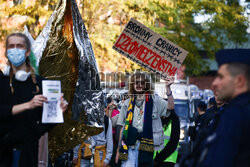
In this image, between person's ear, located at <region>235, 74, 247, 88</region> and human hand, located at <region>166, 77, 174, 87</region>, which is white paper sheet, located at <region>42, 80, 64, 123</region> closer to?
person's ear, located at <region>235, 74, 247, 88</region>

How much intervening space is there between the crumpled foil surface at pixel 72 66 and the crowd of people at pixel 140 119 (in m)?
0.58

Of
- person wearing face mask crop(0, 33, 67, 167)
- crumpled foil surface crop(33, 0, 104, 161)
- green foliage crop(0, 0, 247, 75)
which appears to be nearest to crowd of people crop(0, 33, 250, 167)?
person wearing face mask crop(0, 33, 67, 167)

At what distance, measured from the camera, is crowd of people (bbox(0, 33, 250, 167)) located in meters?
2.75

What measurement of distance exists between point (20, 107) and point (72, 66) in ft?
9.65

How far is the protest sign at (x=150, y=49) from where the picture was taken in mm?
7320

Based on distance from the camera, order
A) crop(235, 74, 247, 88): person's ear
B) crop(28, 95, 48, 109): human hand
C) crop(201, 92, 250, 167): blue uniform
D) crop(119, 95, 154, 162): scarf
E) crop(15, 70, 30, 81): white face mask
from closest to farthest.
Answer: crop(201, 92, 250, 167): blue uniform < crop(235, 74, 247, 88): person's ear < crop(28, 95, 48, 109): human hand < crop(15, 70, 30, 81): white face mask < crop(119, 95, 154, 162): scarf

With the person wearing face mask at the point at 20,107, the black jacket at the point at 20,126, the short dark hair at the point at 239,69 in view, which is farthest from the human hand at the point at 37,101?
the short dark hair at the point at 239,69

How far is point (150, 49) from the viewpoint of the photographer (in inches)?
293

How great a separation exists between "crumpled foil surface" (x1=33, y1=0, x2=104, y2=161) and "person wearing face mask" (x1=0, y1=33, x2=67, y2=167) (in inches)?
93.9

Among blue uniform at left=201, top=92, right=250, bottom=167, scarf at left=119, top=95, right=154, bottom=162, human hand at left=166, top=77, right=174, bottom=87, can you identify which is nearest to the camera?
blue uniform at left=201, top=92, right=250, bottom=167

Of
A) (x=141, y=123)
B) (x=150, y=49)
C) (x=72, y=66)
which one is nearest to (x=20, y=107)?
(x=72, y=66)

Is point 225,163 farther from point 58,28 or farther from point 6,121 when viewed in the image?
point 58,28

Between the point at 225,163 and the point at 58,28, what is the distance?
436 centimetres

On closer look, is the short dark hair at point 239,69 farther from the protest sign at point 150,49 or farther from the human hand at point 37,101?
the protest sign at point 150,49
